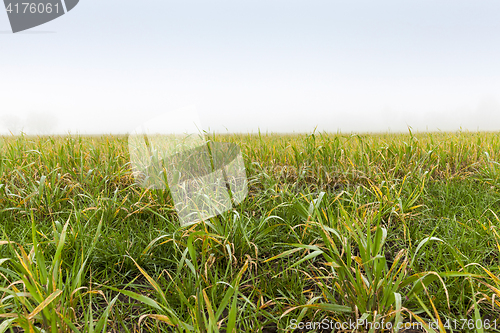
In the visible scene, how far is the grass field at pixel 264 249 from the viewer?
3.96 feet

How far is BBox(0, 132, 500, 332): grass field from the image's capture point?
121 cm

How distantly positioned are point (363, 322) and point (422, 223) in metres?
1.37

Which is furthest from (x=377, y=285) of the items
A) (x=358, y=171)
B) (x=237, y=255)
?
(x=358, y=171)

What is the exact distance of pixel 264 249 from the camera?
5.79 ft

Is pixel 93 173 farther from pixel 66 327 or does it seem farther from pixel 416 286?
pixel 416 286

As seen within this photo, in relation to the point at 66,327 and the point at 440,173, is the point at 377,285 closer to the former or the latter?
the point at 66,327

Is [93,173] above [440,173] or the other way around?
above

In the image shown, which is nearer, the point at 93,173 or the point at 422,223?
the point at 422,223

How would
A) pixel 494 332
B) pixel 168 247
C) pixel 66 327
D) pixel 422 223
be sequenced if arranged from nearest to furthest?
pixel 66 327 < pixel 494 332 < pixel 168 247 < pixel 422 223

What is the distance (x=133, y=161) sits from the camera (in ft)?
9.39

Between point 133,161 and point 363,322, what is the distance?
256 centimetres

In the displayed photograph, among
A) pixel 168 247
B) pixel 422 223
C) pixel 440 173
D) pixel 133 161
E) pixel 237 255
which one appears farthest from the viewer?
pixel 440 173

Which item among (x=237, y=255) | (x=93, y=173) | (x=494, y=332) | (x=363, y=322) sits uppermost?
(x=93, y=173)

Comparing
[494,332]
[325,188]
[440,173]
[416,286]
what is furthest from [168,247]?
[440,173]
